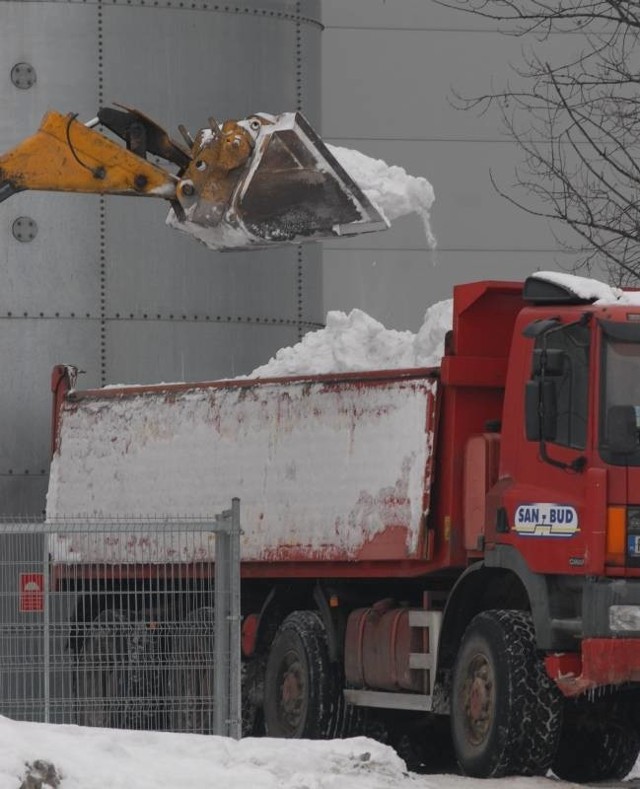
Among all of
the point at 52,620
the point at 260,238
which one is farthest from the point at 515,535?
the point at 52,620

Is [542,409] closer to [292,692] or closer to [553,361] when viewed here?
[553,361]

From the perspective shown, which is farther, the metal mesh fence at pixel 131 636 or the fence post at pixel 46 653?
the fence post at pixel 46 653

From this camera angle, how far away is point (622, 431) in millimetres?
12031

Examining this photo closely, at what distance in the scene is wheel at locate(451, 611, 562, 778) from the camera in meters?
12.3

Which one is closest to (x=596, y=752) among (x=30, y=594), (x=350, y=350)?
(x=30, y=594)

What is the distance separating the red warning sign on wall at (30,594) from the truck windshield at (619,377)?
12.6 feet

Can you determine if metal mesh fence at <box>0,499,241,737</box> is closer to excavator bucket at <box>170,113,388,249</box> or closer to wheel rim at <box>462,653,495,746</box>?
wheel rim at <box>462,653,495,746</box>

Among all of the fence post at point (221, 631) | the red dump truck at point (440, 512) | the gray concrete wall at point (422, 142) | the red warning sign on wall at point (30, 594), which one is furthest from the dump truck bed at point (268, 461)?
the gray concrete wall at point (422, 142)

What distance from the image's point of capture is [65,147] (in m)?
14.0

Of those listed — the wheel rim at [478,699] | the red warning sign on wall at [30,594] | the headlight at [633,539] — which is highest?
the headlight at [633,539]

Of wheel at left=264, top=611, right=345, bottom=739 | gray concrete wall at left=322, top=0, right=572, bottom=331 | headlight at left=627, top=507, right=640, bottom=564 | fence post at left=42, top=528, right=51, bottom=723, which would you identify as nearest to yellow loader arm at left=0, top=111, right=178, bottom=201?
fence post at left=42, top=528, right=51, bottom=723

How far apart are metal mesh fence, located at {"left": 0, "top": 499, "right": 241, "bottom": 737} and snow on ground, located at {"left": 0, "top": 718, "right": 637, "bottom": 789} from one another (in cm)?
146

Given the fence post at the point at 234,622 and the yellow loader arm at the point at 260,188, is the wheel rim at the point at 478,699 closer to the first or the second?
the fence post at the point at 234,622

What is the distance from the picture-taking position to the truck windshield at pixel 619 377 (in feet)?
39.7
